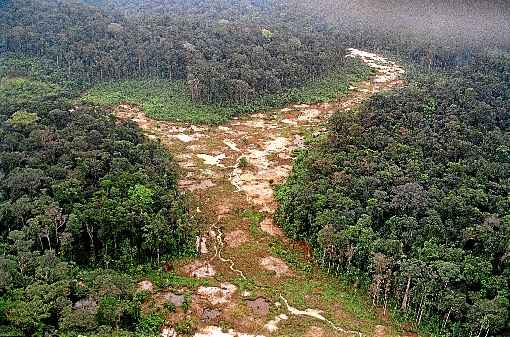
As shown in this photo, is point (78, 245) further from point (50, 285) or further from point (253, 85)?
point (253, 85)

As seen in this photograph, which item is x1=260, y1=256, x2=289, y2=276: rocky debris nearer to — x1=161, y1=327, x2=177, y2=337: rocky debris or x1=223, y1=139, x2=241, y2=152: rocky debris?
x1=161, y1=327, x2=177, y2=337: rocky debris

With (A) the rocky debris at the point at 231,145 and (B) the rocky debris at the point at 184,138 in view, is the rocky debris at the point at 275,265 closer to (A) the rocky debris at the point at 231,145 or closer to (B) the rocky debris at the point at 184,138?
(A) the rocky debris at the point at 231,145

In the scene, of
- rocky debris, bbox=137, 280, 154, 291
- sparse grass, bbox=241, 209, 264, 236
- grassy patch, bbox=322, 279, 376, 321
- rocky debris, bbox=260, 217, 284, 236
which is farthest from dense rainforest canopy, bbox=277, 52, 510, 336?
rocky debris, bbox=137, 280, 154, 291

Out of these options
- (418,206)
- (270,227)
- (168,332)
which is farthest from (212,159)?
(168,332)

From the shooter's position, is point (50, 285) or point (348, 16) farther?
point (348, 16)

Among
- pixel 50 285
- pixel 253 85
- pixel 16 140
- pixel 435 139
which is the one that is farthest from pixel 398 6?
pixel 50 285

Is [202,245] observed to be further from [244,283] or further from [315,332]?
[315,332]
